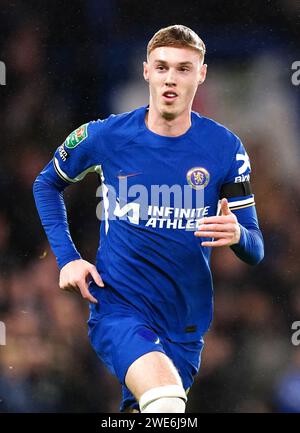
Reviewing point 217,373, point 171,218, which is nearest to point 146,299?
point 171,218

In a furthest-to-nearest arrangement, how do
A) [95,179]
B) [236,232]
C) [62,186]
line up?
1. [95,179]
2. [62,186]
3. [236,232]

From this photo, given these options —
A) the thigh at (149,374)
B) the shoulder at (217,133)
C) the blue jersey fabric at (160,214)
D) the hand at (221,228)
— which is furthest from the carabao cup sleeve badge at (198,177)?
the thigh at (149,374)

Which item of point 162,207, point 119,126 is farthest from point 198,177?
point 119,126

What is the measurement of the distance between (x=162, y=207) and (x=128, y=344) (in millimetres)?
676

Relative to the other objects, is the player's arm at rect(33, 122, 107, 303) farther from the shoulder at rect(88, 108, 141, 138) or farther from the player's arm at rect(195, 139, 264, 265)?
the player's arm at rect(195, 139, 264, 265)

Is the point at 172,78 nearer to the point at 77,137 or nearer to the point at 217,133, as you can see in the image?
the point at 217,133

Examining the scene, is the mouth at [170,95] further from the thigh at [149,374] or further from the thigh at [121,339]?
the thigh at [149,374]

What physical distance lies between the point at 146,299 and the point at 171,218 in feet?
1.26

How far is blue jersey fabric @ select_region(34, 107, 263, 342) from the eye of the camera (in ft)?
12.6

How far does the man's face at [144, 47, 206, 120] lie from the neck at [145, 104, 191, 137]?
0.09 feet

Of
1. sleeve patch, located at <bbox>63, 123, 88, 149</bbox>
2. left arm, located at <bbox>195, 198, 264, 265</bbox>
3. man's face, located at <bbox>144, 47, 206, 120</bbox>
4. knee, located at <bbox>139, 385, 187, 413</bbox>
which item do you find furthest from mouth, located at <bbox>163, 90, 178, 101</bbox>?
knee, located at <bbox>139, 385, 187, 413</bbox>

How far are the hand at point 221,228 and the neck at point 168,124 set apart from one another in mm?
667

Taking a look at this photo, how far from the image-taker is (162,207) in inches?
153

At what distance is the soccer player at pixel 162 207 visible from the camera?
3822 millimetres
